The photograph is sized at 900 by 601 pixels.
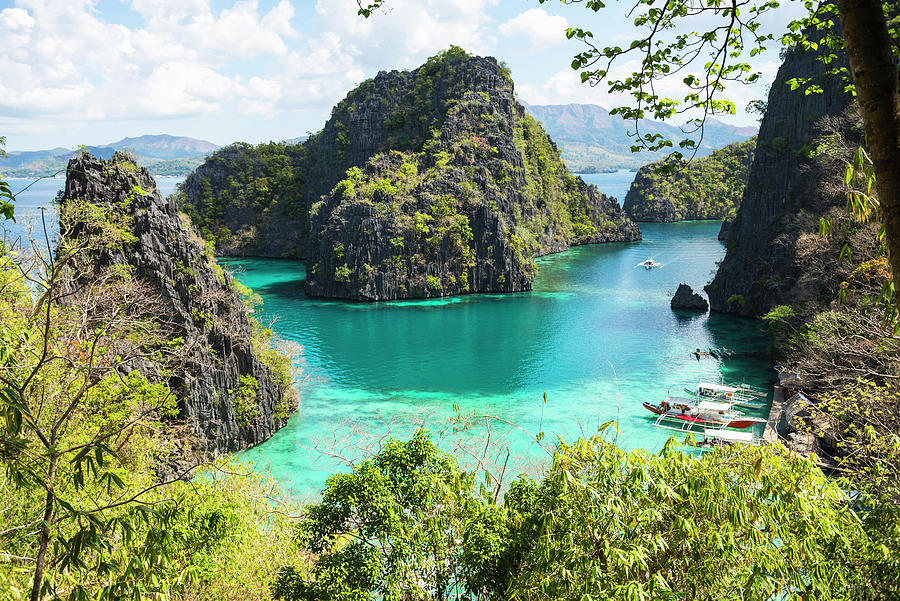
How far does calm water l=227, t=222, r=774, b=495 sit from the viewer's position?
92.5 ft

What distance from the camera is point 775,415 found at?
28.6 meters

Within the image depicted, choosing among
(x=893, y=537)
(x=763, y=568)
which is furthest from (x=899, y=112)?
(x=893, y=537)

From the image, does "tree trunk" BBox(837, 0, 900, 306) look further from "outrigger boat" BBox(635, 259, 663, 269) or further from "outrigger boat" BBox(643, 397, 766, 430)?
"outrigger boat" BBox(635, 259, 663, 269)

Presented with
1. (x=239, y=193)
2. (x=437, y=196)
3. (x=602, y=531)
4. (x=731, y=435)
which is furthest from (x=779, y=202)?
(x=239, y=193)

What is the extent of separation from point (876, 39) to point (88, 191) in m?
25.8

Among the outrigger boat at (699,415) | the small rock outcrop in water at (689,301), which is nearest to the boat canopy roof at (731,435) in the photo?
the outrigger boat at (699,415)

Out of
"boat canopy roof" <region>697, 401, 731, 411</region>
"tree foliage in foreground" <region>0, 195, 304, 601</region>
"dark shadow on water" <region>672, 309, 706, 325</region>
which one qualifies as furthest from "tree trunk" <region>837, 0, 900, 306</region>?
"dark shadow on water" <region>672, 309, 706, 325</region>

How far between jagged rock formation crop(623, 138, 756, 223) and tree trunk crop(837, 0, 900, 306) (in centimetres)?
13476

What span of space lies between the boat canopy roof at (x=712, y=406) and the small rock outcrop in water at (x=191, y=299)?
803 inches

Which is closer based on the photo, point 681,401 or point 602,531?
point 602,531

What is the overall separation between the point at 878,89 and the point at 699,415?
1072 inches

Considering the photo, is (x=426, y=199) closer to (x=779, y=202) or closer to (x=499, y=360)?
(x=499, y=360)

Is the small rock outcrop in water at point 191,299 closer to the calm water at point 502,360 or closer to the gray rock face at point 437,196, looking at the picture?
the calm water at point 502,360

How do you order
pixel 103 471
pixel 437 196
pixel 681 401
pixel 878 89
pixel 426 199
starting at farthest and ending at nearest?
1. pixel 437 196
2. pixel 426 199
3. pixel 681 401
4. pixel 103 471
5. pixel 878 89
